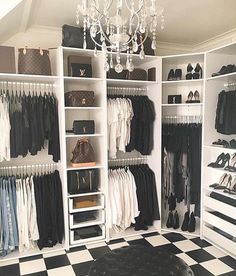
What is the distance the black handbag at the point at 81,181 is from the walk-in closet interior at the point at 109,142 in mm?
12

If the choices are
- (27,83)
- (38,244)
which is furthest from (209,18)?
(38,244)

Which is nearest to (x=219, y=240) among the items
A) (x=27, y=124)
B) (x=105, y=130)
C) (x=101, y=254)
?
(x=101, y=254)

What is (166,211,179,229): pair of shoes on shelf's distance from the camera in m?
3.22

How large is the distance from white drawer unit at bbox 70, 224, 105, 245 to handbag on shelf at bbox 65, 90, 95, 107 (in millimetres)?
1394

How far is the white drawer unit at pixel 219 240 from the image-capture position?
102 inches

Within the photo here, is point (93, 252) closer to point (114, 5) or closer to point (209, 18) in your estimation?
point (114, 5)

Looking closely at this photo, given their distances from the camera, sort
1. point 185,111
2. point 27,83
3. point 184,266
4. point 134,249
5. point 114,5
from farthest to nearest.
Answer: point 185,111
point 27,83
point 114,5
point 134,249
point 184,266

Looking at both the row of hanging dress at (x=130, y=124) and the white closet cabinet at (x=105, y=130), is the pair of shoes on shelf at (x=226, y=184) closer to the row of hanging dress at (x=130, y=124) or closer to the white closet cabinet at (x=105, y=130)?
the white closet cabinet at (x=105, y=130)

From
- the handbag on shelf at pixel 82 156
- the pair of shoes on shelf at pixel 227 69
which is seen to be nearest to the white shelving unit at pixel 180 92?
the pair of shoes on shelf at pixel 227 69

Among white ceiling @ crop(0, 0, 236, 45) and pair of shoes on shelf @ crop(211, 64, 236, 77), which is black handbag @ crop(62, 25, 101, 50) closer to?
white ceiling @ crop(0, 0, 236, 45)

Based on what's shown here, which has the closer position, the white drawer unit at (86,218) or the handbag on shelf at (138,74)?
the white drawer unit at (86,218)

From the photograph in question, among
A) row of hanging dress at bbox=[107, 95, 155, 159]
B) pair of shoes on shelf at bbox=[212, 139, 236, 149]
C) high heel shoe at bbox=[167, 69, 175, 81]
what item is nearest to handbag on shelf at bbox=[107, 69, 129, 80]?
row of hanging dress at bbox=[107, 95, 155, 159]

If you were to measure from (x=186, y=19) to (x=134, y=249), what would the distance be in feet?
7.57

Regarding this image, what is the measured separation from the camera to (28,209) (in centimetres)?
269
